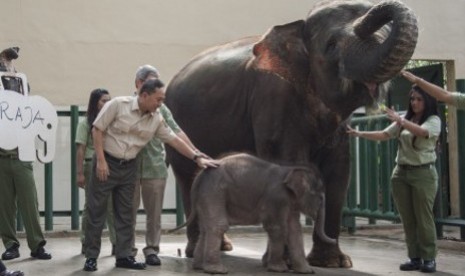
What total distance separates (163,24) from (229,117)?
5.46 m

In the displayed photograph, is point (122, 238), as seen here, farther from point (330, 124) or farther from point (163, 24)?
point (163, 24)

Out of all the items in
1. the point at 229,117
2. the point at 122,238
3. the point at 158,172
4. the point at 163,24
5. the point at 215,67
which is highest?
the point at 163,24

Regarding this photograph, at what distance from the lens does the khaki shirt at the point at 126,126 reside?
7004mm

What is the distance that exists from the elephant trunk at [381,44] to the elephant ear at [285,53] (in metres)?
0.68

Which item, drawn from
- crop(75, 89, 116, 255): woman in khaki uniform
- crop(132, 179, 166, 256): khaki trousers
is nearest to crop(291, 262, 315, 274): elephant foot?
crop(132, 179, 166, 256): khaki trousers

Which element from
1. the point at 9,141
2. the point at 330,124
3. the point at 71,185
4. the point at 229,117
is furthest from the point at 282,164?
the point at 71,185

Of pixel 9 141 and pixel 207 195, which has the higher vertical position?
pixel 9 141

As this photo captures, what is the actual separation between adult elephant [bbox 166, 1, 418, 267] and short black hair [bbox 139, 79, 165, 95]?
933 mm

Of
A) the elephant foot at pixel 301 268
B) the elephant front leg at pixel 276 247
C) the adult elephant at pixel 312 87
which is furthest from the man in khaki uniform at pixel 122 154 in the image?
the elephant foot at pixel 301 268

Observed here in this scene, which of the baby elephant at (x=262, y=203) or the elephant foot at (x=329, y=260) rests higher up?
the baby elephant at (x=262, y=203)

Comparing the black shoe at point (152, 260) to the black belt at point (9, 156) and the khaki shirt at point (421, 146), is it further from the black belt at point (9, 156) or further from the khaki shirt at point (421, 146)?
the khaki shirt at point (421, 146)

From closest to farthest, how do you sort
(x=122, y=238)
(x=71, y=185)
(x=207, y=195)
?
(x=207, y=195), (x=122, y=238), (x=71, y=185)

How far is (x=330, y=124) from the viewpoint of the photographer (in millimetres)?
7145

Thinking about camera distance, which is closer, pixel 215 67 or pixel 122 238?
pixel 122 238
